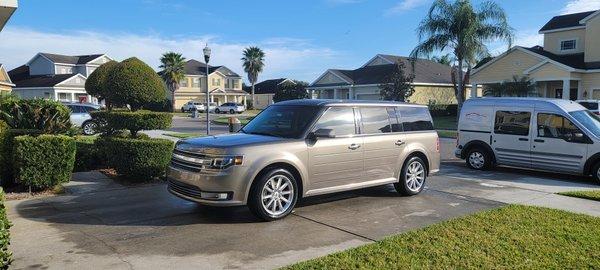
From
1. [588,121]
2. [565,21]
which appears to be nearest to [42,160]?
[588,121]

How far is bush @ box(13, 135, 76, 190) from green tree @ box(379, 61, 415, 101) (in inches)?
1219

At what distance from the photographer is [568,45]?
35.0 metres

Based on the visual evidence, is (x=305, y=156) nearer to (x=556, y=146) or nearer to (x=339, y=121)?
(x=339, y=121)

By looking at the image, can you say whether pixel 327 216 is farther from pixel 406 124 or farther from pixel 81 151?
pixel 81 151

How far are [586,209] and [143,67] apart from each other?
871cm

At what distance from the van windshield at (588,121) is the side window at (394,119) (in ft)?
16.4

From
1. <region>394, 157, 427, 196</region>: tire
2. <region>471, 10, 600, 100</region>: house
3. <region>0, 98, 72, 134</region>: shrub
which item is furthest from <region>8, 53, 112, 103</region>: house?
<region>394, 157, 427, 196</region>: tire

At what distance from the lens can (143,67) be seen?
10.3 m

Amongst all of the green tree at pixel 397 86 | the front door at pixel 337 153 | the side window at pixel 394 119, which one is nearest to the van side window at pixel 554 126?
the side window at pixel 394 119

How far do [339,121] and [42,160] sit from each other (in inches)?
197

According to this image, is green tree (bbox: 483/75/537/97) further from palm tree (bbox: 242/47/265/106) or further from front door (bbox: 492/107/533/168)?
palm tree (bbox: 242/47/265/106)

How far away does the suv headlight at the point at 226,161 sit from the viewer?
6.26m

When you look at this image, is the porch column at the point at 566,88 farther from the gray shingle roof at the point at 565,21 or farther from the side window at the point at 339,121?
the side window at the point at 339,121

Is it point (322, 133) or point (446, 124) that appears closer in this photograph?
point (322, 133)
